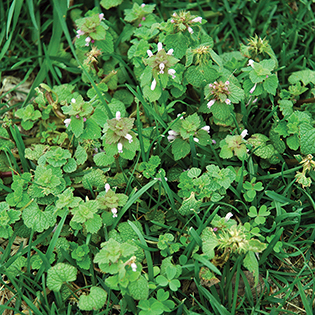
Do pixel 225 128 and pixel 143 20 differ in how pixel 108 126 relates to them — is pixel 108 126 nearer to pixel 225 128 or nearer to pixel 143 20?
Answer: pixel 225 128

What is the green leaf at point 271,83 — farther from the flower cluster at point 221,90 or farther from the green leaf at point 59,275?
the green leaf at point 59,275

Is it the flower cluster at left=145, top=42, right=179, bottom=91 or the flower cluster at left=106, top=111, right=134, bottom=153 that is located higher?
the flower cluster at left=145, top=42, right=179, bottom=91

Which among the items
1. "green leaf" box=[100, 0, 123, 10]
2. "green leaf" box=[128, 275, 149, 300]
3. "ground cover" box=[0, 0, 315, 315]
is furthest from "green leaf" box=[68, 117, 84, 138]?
"green leaf" box=[100, 0, 123, 10]

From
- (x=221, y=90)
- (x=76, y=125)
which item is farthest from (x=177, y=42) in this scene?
(x=76, y=125)

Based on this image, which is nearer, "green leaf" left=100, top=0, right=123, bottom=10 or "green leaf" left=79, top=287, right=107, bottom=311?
"green leaf" left=79, top=287, right=107, bottom=311

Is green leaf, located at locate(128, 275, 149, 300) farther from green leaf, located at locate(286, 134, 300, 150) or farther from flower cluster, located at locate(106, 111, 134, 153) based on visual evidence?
green leaf, located at locate(286, 134, 300, 150)

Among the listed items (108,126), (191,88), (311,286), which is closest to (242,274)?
(311,286)

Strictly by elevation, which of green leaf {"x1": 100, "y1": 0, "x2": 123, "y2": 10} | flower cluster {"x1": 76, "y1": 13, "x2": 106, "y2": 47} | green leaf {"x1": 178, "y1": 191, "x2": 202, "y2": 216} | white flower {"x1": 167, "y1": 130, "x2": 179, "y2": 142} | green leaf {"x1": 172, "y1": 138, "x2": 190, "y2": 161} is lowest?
green leaf {"x1": 178, "y1": 191, "x2": 202, "y2": 216}
